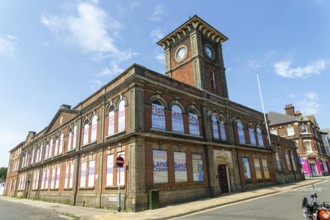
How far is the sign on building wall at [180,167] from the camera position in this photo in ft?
53.5

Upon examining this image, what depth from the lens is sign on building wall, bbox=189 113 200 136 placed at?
18.9 meters

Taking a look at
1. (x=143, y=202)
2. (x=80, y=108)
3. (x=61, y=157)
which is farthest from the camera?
(x=61, y=157)

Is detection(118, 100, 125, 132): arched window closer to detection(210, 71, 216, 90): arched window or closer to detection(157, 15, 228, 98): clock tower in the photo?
detection(157, 15, 228, 98): clock tower

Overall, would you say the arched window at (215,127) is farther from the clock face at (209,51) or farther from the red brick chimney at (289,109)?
the red brick chimney at (289,109)

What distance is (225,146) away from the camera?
21312 millimetres

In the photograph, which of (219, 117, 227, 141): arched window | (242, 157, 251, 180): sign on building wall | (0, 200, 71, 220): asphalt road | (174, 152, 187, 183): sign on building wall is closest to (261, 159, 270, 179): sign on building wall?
(242, 157, 251, 180): sign on building wall

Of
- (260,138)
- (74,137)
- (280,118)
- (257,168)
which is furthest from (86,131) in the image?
(280,118)

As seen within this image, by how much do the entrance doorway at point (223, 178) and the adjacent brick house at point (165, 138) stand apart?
86 mm

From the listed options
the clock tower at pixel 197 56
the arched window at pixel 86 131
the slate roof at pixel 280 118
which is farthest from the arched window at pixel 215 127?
the slate roof at pixel 280 118

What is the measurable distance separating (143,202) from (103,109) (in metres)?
8.71

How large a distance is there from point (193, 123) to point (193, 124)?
95mm

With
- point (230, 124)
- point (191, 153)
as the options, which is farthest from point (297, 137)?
point (191, 153)

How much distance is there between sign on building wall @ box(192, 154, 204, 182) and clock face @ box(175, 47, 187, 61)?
11.4m

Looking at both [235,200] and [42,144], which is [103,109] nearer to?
[235,200]
